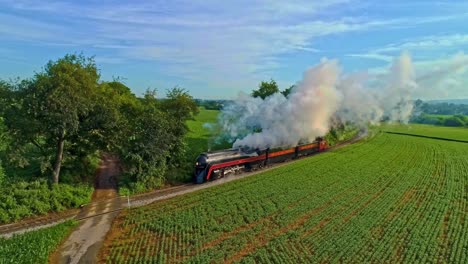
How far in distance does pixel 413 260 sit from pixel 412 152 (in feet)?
134

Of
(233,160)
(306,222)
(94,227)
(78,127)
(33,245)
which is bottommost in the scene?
(306,222)

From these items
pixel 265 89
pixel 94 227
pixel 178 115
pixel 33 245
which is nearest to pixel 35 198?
pixel 94 227

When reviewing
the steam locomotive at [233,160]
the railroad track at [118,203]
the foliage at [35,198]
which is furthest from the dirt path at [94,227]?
the steam locomotive at [233,160]

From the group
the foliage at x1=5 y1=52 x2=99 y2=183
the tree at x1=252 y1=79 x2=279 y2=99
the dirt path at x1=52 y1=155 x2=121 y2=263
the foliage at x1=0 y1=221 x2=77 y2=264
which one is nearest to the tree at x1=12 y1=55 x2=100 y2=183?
the foliage at x1=5 y1=52 x2=99 y2=183

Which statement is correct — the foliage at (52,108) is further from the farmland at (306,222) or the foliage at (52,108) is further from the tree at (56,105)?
the farmland at (306,222)

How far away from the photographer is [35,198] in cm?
2545

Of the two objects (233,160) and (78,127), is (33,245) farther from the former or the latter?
(233,160)

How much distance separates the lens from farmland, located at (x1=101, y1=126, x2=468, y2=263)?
18906mm

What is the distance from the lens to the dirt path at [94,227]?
19305 millimetres

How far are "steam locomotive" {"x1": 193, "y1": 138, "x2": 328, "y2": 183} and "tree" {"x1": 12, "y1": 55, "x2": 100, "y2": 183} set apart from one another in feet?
36.3

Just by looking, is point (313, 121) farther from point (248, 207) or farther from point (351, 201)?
point (248, 207)

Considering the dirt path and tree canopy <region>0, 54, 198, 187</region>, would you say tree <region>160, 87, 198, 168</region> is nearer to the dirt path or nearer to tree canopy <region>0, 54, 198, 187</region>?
tree canopy <region>0, 54, 198, 187</region>

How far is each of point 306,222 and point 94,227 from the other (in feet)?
45.7

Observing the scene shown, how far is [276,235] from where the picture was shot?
21.2 m
